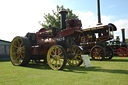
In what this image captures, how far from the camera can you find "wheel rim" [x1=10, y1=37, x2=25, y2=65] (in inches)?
302

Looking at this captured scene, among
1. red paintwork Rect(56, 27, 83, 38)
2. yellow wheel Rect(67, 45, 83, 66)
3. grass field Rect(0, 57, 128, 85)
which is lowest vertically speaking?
grass field Rect(0, 57, 128, 85)

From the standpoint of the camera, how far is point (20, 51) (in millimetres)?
7668

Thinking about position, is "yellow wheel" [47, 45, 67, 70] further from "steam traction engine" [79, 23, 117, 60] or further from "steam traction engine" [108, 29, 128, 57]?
"steam traction engine" [108, 29, 128, 57]

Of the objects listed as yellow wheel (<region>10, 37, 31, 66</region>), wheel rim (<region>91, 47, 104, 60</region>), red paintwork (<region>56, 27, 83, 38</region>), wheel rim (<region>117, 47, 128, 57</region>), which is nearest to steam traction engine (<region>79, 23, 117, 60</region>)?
wheel rim (<region>91, 47, 104, 60</region>)

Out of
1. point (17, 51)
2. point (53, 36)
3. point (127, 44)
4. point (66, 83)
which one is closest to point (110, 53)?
point (127, 44)

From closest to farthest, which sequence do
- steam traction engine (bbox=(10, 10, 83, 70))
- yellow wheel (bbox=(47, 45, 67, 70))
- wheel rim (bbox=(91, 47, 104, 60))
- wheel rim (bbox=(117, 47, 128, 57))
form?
yellow wheel (bbox=(47, 45, 67, 70)), steam traction engine (bbox=(10, 10, 83, 70)), wheel rim (bbox=(91, 47, 104, 60)), wheel rim (bbox=(117, 47, 128, 57))

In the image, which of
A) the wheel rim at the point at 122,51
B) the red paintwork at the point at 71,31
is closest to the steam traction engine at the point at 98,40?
the wheel rim at the point at 122,51

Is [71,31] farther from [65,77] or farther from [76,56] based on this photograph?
[65,77]

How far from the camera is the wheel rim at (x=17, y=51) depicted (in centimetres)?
767

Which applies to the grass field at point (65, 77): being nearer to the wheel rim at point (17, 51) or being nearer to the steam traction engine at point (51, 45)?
the steam traction engine at point (51, 45)

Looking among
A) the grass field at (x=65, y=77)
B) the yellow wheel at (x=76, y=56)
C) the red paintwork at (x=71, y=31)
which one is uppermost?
the red paintwork at (x=71, y=31)

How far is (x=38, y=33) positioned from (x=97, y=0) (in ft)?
42.0

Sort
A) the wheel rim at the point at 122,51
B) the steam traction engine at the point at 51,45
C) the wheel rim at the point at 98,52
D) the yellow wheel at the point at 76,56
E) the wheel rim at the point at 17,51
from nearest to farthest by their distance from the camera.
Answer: the steam traction engine at the point at 51,45 < the yellow wheel at the point at 76,56 < the wheel rim at the point at 17,51 < the wheel rim at the point at 98,52 < the wheel rim at the point at 122,51

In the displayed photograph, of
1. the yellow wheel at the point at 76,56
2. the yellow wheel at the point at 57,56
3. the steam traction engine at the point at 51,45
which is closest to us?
the yellow wheel at the point at 57,56
